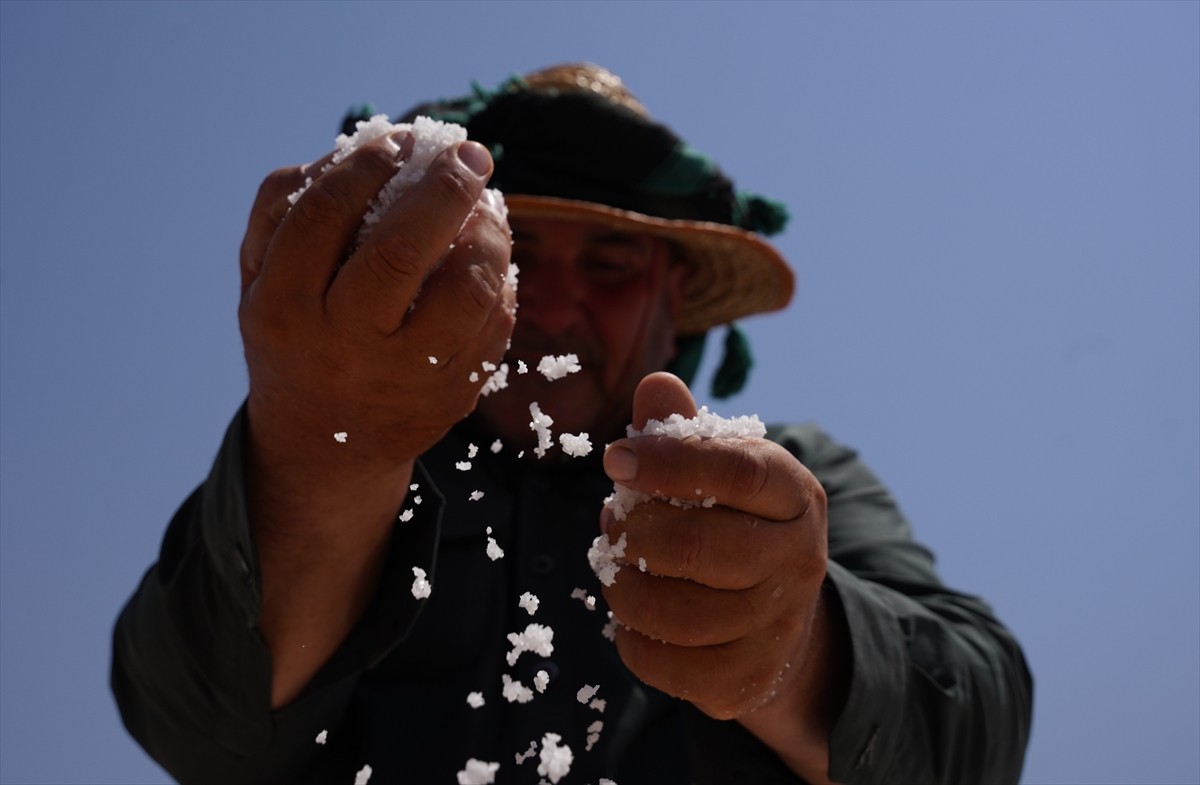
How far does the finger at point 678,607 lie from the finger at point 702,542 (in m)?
0.02

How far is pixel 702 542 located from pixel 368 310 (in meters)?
0.51

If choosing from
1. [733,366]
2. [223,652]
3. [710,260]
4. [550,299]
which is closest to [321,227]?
[223,652]

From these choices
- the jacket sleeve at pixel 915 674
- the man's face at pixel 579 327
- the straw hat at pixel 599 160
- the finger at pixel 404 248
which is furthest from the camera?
the straw hat at pixel 599 160

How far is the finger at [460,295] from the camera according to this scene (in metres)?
1.21

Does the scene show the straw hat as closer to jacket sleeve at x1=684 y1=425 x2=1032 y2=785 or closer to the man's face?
the man's face

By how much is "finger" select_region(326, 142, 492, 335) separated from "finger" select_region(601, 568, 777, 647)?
18.1 inches

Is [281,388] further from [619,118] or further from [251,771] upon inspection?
[619,118]

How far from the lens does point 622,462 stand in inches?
47.8

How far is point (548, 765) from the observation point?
1357 millimetres

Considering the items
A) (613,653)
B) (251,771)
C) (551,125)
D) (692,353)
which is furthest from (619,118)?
(251,771)

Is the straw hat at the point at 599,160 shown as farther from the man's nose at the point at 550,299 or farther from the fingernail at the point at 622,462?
the fingernail at the point at 622,462

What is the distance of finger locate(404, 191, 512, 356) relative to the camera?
1.21m

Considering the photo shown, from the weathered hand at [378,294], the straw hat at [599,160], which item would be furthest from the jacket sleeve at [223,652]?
the straw hat at [599,160]

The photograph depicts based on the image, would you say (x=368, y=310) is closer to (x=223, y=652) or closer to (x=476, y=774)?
(x=476, y=774)
